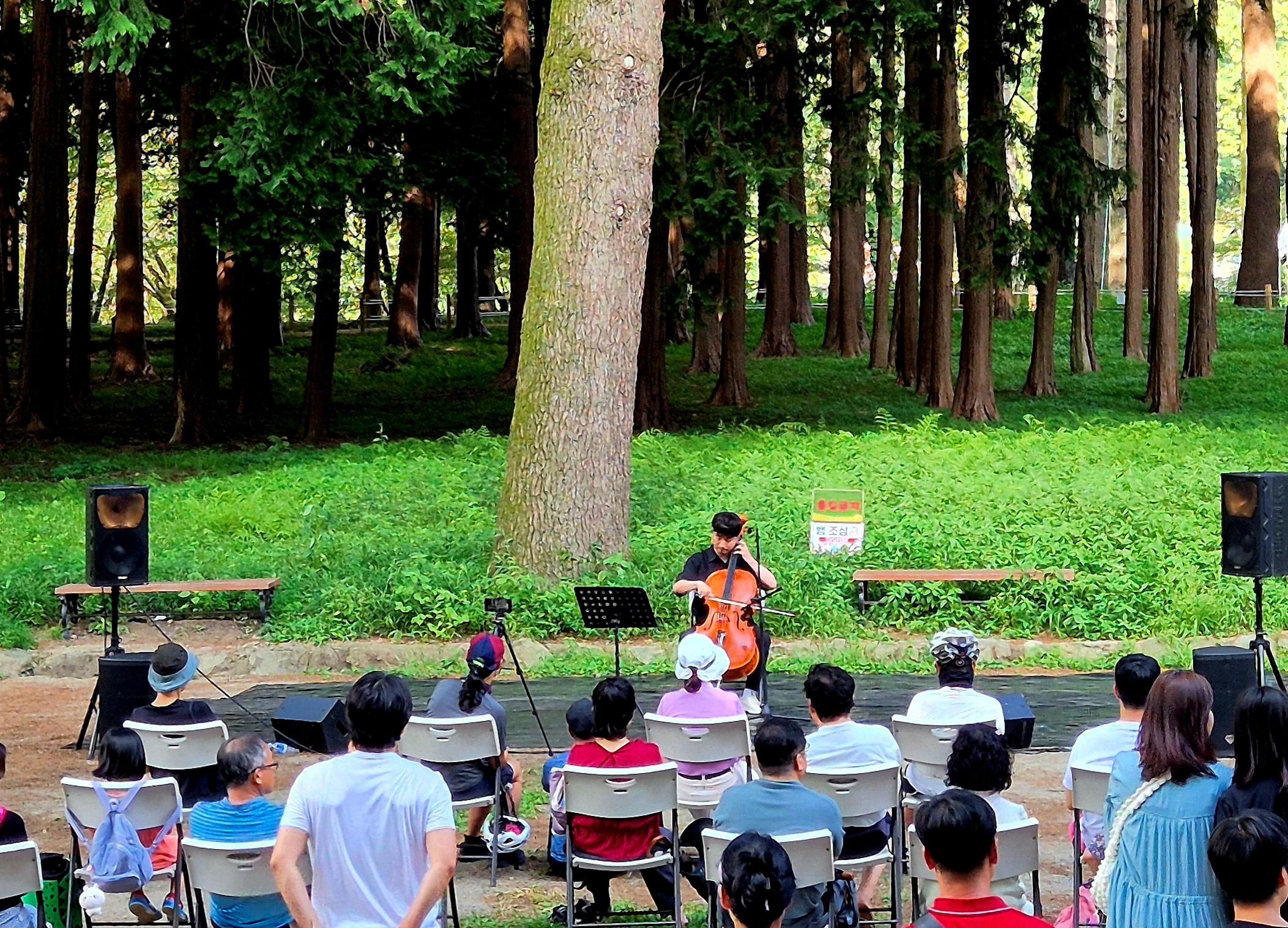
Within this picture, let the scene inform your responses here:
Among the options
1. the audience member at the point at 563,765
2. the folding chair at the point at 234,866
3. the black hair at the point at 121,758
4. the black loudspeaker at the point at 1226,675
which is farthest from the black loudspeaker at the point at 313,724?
the black loudspeaker at the point at 1226,675

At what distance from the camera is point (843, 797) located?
6336 millimetres

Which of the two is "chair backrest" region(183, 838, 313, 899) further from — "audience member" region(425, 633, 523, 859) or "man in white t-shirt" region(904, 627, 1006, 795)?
"man in white t-shirt" region(904, 627, 1006, 795)

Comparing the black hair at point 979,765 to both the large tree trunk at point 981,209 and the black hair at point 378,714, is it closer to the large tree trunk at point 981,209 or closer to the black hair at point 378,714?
the black hair at point 378,714

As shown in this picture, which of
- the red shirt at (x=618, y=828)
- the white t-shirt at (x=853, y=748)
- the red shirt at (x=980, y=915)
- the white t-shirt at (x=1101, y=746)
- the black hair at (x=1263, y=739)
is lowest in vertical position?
the red shirt at (x=618, y=828)

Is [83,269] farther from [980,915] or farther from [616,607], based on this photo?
[980,915]

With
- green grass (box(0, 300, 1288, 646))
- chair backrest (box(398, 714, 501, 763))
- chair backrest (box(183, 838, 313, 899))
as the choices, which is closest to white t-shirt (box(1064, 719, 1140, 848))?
chair backrest (box(398, 714, 501, 763))

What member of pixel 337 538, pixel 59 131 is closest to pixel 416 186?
pixel 59 131

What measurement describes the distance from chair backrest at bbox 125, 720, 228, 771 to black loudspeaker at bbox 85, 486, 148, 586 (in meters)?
3.41

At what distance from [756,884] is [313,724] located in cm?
398

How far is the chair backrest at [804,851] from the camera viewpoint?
5254 mm

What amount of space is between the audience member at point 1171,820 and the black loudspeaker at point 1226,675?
3940mm

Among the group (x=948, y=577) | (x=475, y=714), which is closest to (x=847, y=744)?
(x=475, y=714)

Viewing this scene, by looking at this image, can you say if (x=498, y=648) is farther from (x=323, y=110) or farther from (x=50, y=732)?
(x=323, y=110)

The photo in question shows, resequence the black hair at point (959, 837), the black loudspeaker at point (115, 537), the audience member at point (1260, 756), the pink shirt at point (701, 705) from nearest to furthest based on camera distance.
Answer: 1. the black hair at point (959, 837)
2. the audience member at point (1260, 756)
3. the pink shirt at point (701, 705)
4. the black loudspeaker at point (115, 537)
